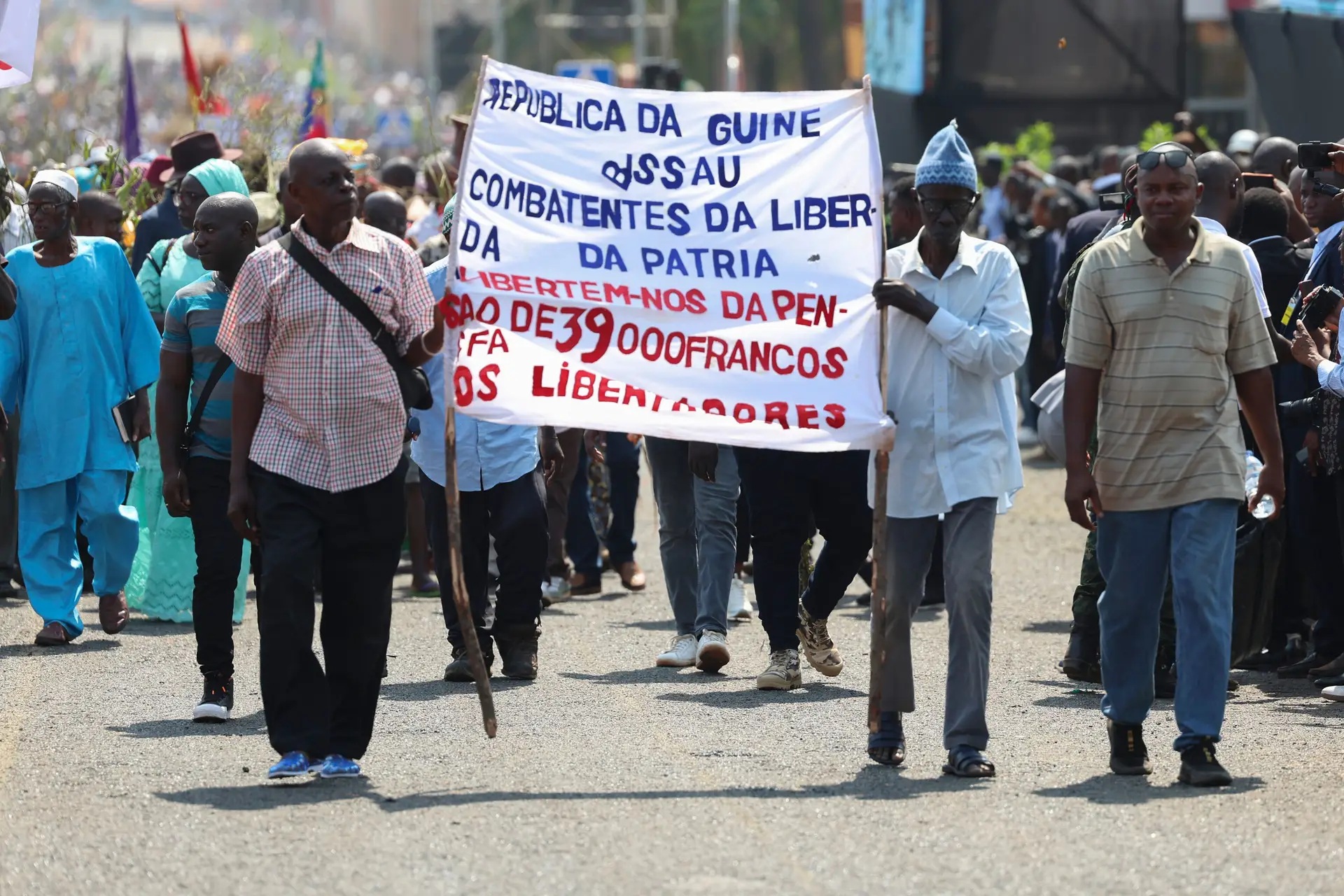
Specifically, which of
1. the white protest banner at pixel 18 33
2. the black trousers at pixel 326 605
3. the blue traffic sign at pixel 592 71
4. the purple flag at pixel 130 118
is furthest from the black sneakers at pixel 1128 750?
the blue traffic sign at pixel 592 71

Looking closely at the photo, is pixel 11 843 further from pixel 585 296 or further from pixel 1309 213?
pixel 1309 213

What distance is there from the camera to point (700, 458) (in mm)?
9117

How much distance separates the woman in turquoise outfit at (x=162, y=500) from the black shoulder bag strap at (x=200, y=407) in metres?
1.80

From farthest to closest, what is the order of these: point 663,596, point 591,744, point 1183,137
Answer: point 1183,137
point 663,596
point 591,744

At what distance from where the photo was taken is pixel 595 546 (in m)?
12.5

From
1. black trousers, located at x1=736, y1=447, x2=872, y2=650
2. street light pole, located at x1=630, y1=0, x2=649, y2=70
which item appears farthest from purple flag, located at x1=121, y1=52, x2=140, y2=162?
street light pole, located at x1=630, y1=0, x2=649, y2=70

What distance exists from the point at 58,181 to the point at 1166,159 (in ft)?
16.9

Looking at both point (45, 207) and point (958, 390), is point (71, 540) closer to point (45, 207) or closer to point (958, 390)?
point (45, 207)

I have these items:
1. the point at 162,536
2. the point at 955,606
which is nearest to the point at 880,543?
the point at 955,606

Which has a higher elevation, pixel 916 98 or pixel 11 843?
pixel 916 98

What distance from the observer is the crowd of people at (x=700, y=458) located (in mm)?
7035

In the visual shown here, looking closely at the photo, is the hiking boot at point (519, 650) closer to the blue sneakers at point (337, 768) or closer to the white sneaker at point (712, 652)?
the white sneaker at point (712, 652)

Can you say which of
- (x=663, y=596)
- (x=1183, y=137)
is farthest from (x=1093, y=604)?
(x=1183, y=137)

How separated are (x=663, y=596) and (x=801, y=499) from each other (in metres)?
3.43
